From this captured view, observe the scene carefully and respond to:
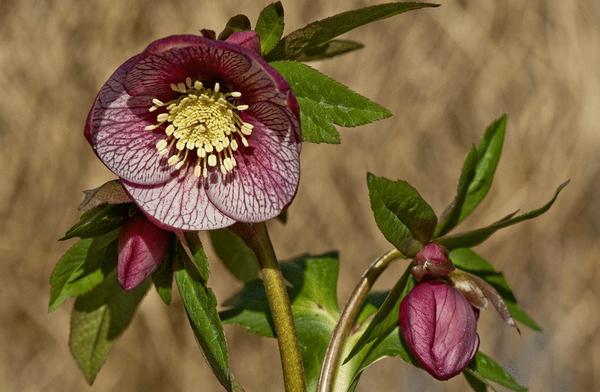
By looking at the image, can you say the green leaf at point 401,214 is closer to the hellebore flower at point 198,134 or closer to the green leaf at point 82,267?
→ the hellebore flower at point 198,134

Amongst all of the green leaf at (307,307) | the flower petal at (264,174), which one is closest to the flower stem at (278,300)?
the flower petal at (264,174)

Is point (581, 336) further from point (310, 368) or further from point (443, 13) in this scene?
point (310, 368)

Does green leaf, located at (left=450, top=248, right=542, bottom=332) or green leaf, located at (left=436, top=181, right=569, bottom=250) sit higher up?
green leaf, located at (left=436, top=181, right=569, bottom=250)

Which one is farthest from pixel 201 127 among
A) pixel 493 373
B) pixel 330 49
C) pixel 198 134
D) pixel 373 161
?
pixel 373 161

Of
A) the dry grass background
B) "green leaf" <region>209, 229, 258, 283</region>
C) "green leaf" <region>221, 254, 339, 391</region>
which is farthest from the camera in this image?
the dry grass background

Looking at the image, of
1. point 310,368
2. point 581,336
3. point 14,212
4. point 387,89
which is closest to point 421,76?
point 387,89

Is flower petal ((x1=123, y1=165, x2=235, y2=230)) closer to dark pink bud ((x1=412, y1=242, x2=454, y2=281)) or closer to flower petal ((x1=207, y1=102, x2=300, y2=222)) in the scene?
flower petal ((x1=207, y1=102, x2=300, y2=222))

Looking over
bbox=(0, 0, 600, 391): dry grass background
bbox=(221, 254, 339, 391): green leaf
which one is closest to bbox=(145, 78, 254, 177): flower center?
bbox=(221, 254, 339, 391): green leaf
